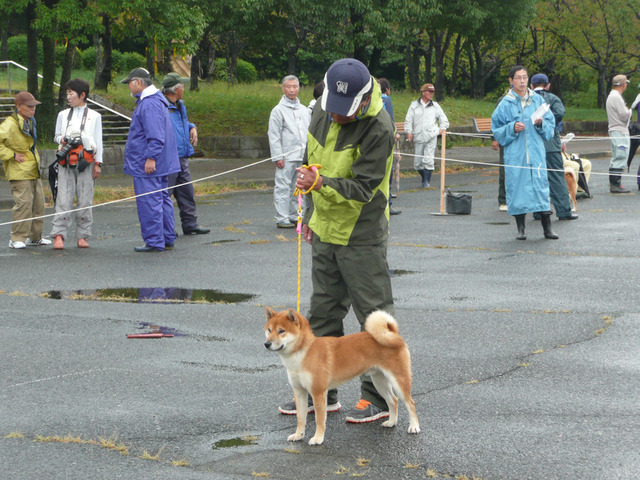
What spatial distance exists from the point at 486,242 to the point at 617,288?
314cm

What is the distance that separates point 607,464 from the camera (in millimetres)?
4543

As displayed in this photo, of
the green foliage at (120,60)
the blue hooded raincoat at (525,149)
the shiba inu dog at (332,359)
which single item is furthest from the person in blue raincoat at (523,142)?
the green foliage at (120,60)

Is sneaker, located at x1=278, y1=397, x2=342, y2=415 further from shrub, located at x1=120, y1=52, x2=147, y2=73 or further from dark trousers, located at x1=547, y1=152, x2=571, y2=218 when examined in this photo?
shrub, located at x1=120, y1=52, x2=147, y2=73

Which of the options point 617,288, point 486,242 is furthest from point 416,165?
point 617,288

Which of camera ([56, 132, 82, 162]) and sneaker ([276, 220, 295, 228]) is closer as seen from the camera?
camera ([56, 132, 82, 162])

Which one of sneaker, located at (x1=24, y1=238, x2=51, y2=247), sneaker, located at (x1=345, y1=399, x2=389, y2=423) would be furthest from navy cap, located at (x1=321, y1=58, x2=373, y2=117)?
sneaker, located at (x1=24, y1=238, x2=51, y2=247)

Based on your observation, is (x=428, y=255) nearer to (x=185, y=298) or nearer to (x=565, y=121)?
(x=185, y=298)

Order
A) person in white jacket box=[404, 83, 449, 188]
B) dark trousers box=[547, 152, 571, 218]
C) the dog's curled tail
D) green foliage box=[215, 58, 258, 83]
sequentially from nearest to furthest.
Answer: the dog's curled tail → dark trousers box=[547, 152, 571, 218] → person in white jacket box=[404, 83, 449, 188] → green foliage box=[215, 58, 258, 83]

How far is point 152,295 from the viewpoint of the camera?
9016mm

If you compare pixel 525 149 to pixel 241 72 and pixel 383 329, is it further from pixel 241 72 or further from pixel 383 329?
pixel 241 72

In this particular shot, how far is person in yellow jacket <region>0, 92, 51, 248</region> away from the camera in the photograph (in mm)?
11664

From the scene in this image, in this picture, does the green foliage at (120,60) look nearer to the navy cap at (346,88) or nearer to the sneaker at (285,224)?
the sneaker at (285,224)

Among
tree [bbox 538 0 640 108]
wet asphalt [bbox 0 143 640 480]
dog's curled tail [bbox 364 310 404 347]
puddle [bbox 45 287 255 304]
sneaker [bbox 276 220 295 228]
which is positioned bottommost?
puddle [bbox 45 287 255 304]

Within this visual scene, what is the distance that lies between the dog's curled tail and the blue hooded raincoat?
7.27m
